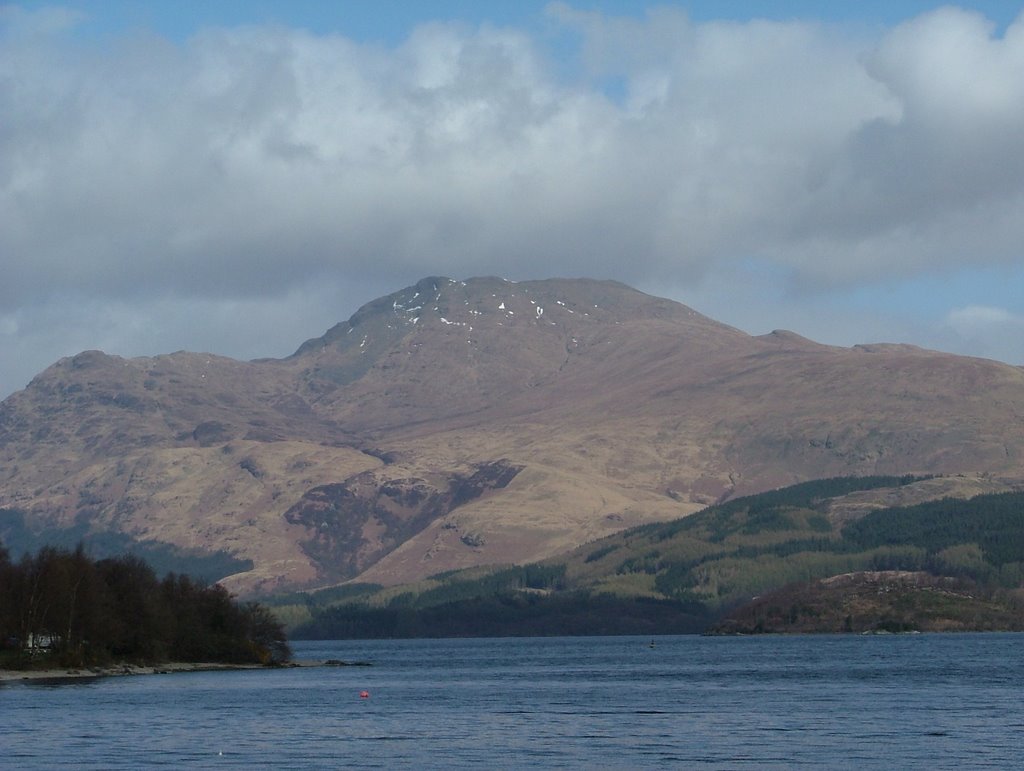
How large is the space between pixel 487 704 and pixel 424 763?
65.7 m

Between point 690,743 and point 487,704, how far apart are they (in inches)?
2217

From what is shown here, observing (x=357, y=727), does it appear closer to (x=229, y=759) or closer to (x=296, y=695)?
(x=229, y=759)

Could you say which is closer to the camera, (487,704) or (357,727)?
(357,727)

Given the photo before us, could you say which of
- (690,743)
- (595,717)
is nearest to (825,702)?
(595,717)

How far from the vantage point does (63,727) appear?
448ft

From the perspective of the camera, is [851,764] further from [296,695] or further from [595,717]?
[296,695]

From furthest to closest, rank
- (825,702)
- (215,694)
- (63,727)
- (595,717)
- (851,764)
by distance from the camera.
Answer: (215,694)
(825,702)
(595,717)
(63,727)
(851,764)

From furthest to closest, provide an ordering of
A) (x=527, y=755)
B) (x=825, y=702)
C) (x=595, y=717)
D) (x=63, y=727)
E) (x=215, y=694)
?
(x=215, y=694), (x=825, y=702), (x=595, y=717), (x=63, y=727), (x=527, y=755)

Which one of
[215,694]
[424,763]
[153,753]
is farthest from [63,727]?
[215,694]

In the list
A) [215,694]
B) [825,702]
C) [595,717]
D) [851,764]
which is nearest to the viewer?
[851,764]

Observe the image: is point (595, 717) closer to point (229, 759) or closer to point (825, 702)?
point (825, 702)

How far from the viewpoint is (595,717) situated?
504 ft

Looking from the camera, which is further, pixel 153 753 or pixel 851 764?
pixel 153 753

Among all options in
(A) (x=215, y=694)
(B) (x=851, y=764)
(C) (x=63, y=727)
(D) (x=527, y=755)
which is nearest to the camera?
(B) (x=851, y=764)
